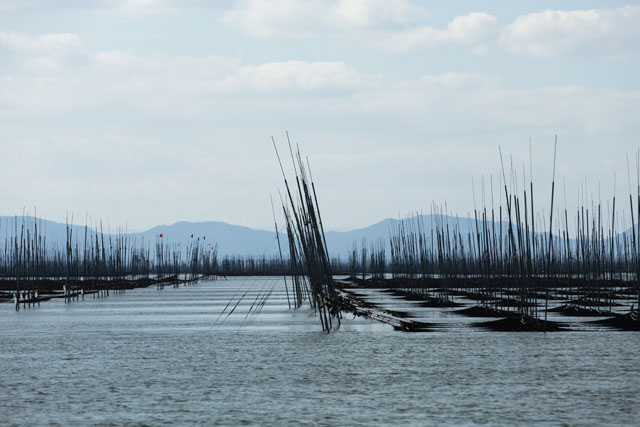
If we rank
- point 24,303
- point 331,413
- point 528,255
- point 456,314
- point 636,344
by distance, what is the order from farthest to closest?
point 24,303 → point 456,314 → point 528,255 → point 636,344 → point 331,413

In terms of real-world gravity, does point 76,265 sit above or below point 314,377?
above

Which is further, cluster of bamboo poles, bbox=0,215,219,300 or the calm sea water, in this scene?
cluster of bamboo poles, bbox=0,215,219,300

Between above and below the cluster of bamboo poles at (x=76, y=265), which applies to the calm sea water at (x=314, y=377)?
below

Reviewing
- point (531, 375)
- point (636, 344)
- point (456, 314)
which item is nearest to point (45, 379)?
point (531, 375)

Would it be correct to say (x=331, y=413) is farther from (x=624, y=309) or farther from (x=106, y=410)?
(x=624, y=309)

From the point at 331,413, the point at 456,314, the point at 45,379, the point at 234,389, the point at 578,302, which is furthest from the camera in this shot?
the point at 578,302

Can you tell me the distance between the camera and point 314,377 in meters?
11.9

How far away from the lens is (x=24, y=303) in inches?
1152

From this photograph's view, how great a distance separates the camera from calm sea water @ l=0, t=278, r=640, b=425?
9203 mm

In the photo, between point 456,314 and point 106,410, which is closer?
point 106,410

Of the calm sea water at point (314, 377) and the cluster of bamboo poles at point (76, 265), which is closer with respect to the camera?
the calm sea water at point (314, 377)

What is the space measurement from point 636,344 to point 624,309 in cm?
957

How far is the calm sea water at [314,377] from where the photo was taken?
920cm

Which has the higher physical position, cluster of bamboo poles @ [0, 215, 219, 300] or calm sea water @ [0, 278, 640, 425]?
cluster of bamboo poles @ [0, 215, 219, 300]
